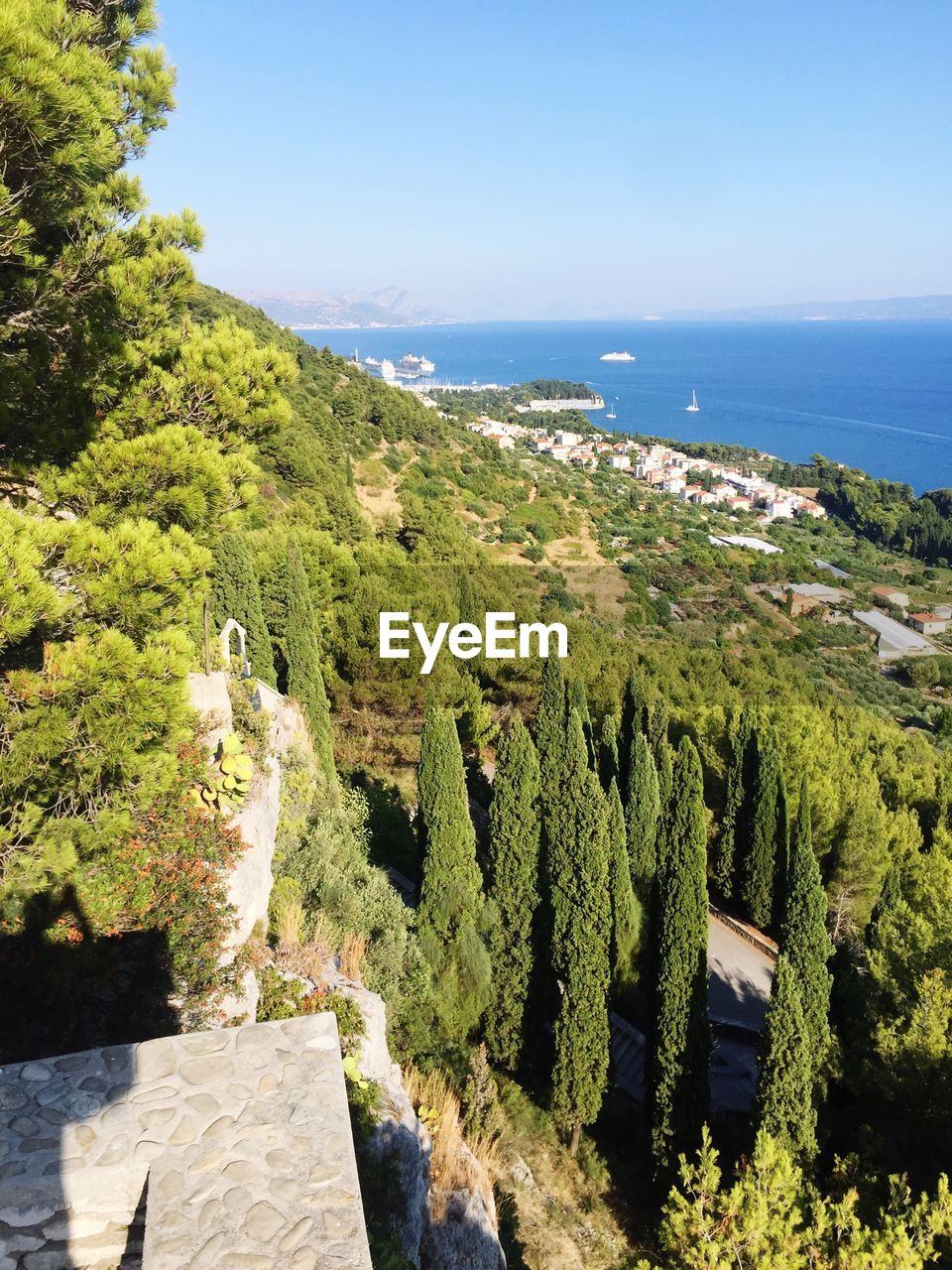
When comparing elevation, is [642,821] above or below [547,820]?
below

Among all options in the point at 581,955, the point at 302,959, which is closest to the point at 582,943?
the point at 581,955

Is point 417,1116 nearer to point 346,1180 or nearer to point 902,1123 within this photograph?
point 346,1180

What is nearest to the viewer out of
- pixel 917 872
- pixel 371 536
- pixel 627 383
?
pixel 917 872

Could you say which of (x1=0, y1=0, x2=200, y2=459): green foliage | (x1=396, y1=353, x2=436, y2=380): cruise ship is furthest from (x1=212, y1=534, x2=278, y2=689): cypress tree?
(x1=396, y1=353, x2=436, y2=380): cruise ship

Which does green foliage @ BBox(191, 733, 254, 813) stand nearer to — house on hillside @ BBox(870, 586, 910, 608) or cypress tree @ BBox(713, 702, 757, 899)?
cypress tree @ BBox(713, 702, 757, 899)

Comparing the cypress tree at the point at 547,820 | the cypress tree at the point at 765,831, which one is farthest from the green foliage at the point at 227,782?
the cypress tree at the point at 765,831

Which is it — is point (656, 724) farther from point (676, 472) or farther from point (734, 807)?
point (676, 472)

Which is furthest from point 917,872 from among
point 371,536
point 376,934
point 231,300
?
point 231,300
